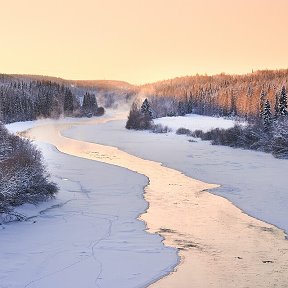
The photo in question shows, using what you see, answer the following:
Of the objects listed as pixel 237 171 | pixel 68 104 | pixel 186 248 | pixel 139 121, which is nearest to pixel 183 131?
pixel 139 121

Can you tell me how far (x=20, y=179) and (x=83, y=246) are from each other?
4594mm

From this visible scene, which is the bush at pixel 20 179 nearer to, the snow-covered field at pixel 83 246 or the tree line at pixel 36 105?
the snow-covered field at pixel 83 246

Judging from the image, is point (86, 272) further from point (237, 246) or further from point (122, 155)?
point (122, 155)

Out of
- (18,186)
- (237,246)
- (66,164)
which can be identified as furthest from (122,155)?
(237,246)

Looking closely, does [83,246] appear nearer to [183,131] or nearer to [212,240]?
[212,240]

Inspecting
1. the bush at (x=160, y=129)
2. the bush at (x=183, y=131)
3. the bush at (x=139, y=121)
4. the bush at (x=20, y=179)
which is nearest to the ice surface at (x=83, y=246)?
the bush at (x=20, y=179)

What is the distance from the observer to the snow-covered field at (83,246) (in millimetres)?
10500

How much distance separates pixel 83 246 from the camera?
41.7 feet

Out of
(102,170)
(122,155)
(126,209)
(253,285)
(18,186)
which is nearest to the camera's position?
(253,285)

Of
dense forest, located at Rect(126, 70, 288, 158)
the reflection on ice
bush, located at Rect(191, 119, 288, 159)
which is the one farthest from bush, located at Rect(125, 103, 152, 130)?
the reflection on ice

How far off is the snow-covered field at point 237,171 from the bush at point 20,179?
793cm

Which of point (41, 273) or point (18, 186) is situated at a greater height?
point (18, 186)

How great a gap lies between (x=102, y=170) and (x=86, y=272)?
53.3 ft

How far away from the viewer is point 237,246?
13109mm
